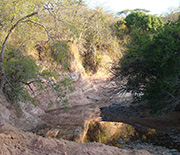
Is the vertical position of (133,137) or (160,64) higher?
(160,64)

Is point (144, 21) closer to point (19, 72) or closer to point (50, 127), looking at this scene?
point (50, 127)

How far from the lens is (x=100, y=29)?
19.6 metres

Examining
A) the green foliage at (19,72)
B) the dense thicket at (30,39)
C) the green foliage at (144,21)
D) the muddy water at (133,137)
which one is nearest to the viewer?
the muddy water at (133,137)

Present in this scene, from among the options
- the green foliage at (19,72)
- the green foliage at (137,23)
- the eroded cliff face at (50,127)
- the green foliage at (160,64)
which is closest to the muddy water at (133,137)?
the eroded cliff face at (50,127)

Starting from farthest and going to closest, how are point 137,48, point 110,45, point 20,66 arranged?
point 110,45
point 137,48
point 20,66

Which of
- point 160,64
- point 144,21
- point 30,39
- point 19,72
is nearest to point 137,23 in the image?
point 144,21

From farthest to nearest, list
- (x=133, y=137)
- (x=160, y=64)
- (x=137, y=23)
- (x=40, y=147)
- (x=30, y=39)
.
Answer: (x=137, y=23) < (x=30, y=39) < (x=160, y=64) < (x=133, y=137) < (x=40, y=147)

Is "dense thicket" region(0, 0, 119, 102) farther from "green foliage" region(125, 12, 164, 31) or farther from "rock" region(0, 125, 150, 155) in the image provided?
"green foliage" region(125, 12, 164, 31)

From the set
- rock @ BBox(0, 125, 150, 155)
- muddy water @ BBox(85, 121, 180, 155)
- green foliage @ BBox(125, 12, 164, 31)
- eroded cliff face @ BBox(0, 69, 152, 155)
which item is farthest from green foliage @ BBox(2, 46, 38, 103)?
green foliage @ BBox(125, 12, 164, 31)

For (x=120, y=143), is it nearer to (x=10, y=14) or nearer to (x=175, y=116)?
(x=175, y=116)

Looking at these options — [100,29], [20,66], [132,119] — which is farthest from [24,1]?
[100,29]

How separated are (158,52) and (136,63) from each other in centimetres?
224

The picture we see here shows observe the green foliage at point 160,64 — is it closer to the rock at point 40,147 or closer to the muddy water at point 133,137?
the muddy water at point 133,137

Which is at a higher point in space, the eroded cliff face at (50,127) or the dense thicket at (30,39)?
the dense thicket at (30,39)
